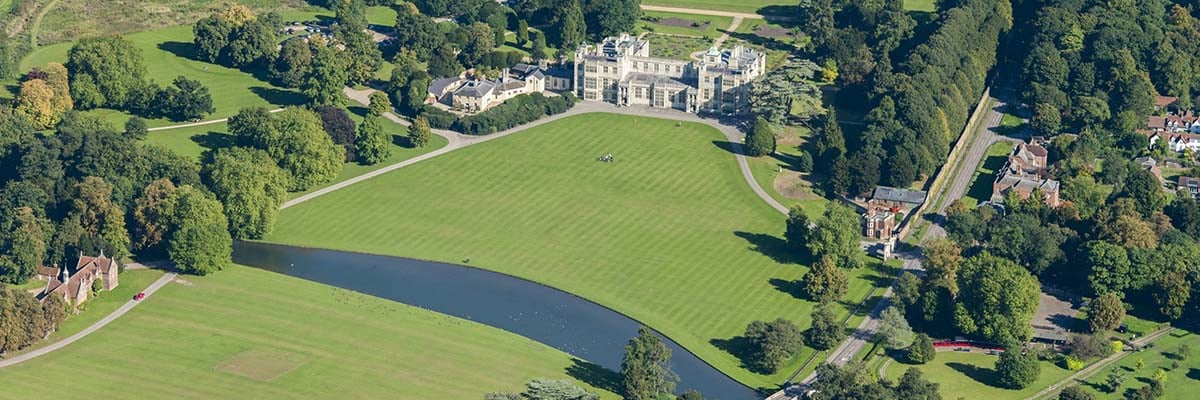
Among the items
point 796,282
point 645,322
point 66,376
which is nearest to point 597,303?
point 645,322

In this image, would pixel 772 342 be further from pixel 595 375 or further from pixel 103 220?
pixel 103 220

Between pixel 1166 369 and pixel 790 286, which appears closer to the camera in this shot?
pixel 1166 369

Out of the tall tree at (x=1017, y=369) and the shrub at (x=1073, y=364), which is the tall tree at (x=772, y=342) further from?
the shrub at (x=1073, y=364)

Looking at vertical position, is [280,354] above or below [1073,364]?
below

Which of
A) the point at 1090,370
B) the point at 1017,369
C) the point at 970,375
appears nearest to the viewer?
the point at 1017,369

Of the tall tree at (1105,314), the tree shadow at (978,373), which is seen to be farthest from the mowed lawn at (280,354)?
the tall tree at (1105,314)

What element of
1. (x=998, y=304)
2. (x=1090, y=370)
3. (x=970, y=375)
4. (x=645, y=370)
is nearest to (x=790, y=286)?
(x=998, y=304)

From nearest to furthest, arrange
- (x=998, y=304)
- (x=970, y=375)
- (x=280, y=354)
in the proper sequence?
(x=970, y=375) < (x=280, y=354) < (x=998, y=304)
